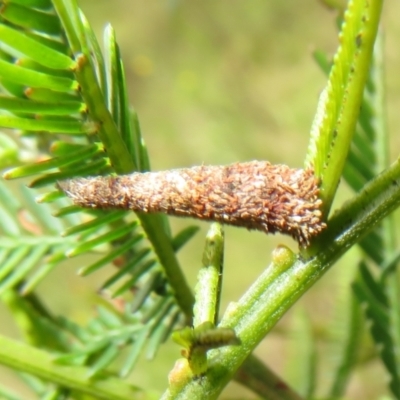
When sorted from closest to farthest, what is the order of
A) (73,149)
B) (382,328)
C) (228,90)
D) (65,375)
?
(73,149)
(65,375)
(382,328)
(228,90)

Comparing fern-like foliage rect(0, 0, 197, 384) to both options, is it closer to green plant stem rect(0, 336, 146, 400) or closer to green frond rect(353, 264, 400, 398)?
green plant stem rect(0, 336, 146, 400)

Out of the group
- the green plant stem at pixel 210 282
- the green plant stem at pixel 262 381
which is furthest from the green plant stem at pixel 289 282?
the green plant stem at pixel 262 381

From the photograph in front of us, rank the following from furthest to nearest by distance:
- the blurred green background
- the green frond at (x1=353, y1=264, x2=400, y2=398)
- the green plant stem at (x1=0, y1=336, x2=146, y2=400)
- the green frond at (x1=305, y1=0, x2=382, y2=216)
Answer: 1. the blurred green background
2. the green frond at (x1=353, y1=264, x2=400, y2=398)
3. the green plant stem at (x1=0, y1=336, x2=146, y2=400)
4. the green frond at (x1=305, y1=0, x2=382, y2=216)

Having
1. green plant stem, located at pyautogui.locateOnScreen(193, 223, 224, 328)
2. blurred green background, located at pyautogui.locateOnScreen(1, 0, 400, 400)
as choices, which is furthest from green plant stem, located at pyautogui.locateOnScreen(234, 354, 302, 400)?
blurred green background, located at pyautogui.locateOnScreen(1, 0, 400, 400)

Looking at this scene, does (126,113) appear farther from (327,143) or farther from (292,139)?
(292,139)

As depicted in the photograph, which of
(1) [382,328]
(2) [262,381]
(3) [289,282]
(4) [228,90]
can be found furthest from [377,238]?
(4) [228,90]

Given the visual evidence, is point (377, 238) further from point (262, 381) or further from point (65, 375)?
point (65, 375)
